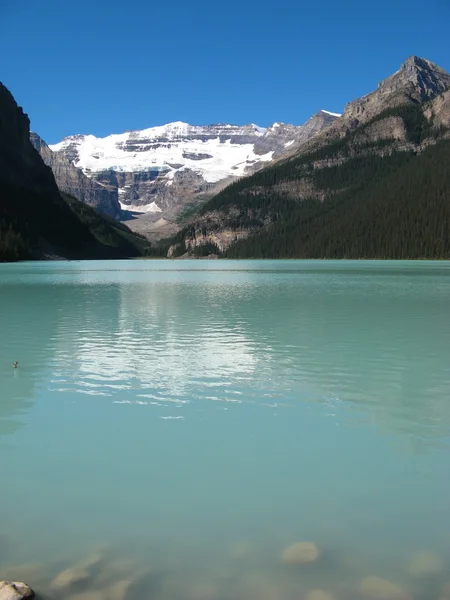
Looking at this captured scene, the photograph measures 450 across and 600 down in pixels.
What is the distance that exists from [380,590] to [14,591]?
494 cm

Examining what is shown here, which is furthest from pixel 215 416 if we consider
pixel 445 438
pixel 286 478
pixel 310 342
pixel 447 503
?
pixel 310 342

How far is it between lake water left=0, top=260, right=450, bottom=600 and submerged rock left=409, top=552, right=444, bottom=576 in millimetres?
25

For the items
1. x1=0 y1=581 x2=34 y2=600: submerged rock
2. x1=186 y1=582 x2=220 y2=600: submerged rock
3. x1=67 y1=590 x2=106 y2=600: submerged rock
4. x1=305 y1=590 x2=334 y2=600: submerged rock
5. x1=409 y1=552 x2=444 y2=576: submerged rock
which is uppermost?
x1=0 y1=581 x2=34 y2=600: submerged rock

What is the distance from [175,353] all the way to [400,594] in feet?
64.4

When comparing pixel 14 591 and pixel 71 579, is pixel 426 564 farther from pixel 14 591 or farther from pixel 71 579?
pixel 14 591

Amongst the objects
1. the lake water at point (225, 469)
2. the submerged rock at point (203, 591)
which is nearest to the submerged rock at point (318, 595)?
the lake water at point (225, 469)

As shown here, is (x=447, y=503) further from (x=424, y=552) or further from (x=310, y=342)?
(x=310, y=342)

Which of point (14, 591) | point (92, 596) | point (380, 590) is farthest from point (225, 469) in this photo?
point (14, 591)

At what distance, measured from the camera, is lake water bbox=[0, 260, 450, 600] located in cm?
861

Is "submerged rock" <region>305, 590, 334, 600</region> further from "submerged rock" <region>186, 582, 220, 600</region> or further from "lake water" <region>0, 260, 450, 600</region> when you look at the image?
"submerged rock" <region>186, 582, 220, 600</region>

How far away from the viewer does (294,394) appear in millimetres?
19469

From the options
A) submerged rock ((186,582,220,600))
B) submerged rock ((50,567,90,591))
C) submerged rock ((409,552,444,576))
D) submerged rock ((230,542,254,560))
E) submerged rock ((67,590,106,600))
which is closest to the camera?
submerged rock ((67,590,106,600))

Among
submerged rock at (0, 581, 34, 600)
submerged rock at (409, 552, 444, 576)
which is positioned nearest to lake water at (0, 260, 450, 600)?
submerged rock at (409, 552, 444, 576)

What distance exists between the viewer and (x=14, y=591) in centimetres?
753
